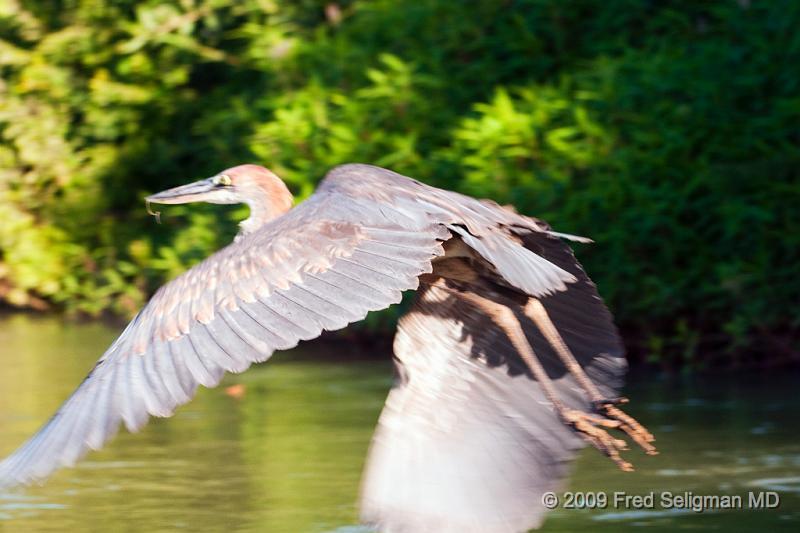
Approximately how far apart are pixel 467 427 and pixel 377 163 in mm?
4703

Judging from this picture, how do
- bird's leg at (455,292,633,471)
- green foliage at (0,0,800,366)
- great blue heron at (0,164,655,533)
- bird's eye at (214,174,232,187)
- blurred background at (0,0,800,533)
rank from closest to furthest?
great blue heron at (0,164,655,533) < bird's leg at (455,292,633,471) < bird's eye at (214,174,232,187) < blurred background at (0,0,800,533) < green foliage at (0,0,800,366)

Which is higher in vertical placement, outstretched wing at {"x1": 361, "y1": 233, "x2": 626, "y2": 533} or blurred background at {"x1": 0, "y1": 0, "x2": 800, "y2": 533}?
outstretched wing at {"x1": 361, "y1": 233, "x2": 626, "y2": 533}

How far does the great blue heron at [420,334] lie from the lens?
4.15 meters

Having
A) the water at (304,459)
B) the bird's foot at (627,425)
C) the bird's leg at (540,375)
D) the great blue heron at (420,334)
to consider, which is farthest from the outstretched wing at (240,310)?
the water at (304,459)

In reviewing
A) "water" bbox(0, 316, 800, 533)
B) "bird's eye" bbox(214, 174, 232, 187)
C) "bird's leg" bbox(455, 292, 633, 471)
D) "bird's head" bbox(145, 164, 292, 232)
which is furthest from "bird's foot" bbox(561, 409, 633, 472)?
"bird's eye" bbox(214, 174, 232, 187)

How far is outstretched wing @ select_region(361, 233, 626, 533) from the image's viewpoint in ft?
16.7

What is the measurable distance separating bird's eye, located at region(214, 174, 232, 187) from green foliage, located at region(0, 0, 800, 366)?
340 cm

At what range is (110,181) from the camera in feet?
41.7

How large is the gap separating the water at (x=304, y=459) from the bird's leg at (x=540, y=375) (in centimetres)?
67

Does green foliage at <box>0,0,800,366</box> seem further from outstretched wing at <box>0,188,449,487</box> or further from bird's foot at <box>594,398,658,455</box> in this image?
outstretched wing at <box>0,188,449,487</box>

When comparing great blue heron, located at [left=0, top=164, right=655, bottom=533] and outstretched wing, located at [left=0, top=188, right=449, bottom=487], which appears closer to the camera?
outstretched wing, located at [left=0, top=188, right=449, bottom=487]

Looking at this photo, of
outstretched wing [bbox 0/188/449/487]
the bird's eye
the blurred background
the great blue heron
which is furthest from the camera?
the blurred background

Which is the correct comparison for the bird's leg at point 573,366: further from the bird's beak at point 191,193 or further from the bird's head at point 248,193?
the bird's beak at point 191,193

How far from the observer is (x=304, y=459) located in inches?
274
